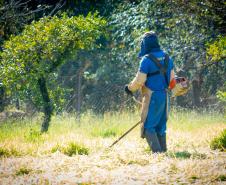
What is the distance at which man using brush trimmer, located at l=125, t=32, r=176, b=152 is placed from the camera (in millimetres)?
9406

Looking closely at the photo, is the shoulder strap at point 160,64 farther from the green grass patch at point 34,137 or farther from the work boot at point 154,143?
the green grass patch at point 34,137

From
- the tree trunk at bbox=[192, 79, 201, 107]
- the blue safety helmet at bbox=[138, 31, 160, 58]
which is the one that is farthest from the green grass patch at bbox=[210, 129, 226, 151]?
the tree trunk at bbox=[192, 79, 201, 107]

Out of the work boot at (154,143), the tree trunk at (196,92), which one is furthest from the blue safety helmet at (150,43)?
the tree trunk at (196,92)

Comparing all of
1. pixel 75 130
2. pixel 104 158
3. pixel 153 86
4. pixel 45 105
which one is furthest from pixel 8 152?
pixel 75 130

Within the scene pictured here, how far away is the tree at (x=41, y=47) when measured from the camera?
39.8 feet

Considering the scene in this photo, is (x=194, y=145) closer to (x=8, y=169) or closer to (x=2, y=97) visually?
(x=8, y=169)

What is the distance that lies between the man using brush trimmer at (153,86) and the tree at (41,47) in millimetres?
3240

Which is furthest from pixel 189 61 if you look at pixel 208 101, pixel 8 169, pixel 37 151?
pixel 8 169

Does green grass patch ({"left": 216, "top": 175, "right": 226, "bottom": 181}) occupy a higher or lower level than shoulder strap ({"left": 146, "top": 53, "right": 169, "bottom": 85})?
lower

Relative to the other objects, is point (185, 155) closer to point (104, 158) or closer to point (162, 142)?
point (162, 142)

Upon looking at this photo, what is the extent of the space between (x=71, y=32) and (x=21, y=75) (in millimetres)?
1498

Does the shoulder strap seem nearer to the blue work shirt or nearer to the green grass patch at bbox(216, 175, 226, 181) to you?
the blue work shirt

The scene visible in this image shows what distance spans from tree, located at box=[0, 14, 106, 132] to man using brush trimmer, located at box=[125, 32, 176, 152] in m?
3.24

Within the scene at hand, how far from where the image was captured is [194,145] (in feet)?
34.4
